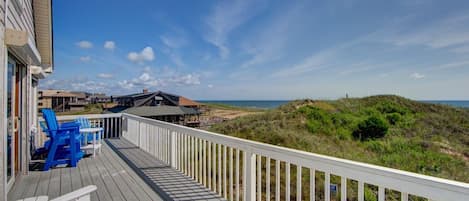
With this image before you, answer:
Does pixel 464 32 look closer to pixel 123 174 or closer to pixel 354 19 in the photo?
pixel 354 19

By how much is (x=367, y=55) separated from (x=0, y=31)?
1268cm

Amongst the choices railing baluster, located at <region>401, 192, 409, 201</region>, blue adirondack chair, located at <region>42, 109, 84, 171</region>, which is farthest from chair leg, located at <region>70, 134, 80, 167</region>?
railing baluster, located at <region>401, 192, 409, 201</region>

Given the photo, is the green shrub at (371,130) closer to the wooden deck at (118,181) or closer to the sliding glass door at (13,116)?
the wooden deck at (118,181)

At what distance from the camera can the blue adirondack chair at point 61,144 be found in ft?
13.9

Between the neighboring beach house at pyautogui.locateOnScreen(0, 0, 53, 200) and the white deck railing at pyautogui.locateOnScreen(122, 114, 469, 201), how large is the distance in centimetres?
199

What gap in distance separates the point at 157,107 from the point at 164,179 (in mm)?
14461

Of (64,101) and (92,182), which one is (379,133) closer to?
(92,182)

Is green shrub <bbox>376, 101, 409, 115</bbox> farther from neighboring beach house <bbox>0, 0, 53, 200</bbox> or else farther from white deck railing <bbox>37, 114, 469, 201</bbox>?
neighboring beach house <bbox>0, 0, 53, 200</bbox>

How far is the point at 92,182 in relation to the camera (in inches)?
142

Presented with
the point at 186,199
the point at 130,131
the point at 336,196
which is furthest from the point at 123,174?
the point at 336,196

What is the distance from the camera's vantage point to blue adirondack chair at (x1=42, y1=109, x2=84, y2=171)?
166 inches

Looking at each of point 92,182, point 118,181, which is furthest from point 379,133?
point 92,182

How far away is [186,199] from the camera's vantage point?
118 inches

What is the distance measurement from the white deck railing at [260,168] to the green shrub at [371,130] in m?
5.69
